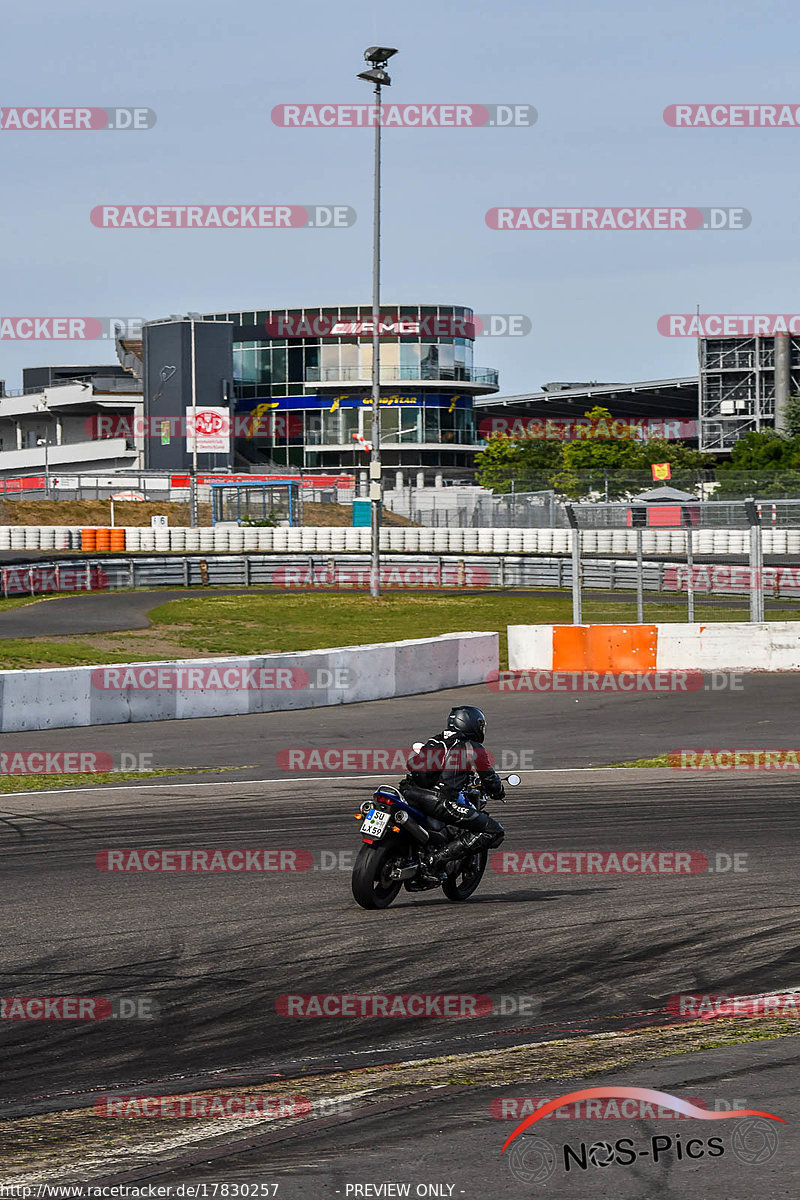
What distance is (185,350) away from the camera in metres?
89.0

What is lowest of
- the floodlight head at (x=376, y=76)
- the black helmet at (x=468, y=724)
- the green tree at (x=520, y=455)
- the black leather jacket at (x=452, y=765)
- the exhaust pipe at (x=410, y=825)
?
the exhaust pipe at (x=410, y=825)

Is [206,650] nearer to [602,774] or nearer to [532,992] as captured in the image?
[602,774]

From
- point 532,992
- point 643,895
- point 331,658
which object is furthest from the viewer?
point 331,658

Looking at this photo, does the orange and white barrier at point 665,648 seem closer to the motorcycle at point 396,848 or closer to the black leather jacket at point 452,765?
the black leather jacket at point 452,765

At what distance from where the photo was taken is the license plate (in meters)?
8.22

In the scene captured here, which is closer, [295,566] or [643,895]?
[643,895]

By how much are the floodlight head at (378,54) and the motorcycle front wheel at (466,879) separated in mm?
27478

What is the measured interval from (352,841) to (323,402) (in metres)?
84.5

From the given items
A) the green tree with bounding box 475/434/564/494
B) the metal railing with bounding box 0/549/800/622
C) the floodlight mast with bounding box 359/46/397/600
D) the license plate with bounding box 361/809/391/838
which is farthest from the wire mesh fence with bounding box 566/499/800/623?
the green tree with bounding box 475/434/564/494

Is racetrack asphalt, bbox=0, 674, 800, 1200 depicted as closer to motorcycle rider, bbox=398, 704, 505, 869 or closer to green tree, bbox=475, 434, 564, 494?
motorcycle rider, bbox=398, 704, 505, 869

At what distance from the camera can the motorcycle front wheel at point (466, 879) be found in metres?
8.78

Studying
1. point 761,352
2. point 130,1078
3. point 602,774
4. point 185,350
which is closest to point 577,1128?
point 130,1078

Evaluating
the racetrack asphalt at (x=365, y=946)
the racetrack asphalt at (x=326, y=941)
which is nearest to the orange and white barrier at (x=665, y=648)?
the racetrack asphalt at (x=365, y=946)

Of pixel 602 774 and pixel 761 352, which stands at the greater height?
pixel 761 352
